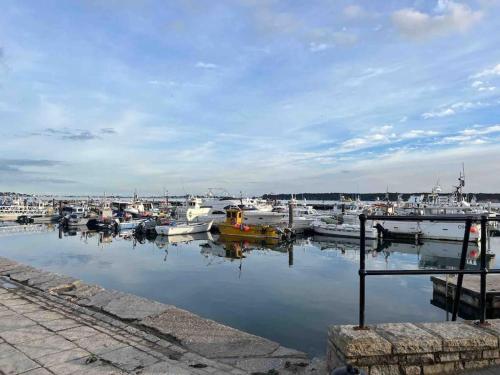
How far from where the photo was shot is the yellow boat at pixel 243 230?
112ft

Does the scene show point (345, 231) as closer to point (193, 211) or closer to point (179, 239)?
point (179, 239)

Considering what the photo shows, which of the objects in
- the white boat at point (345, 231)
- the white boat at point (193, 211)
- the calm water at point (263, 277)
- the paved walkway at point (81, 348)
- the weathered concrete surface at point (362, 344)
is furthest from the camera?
the white boat at point (193, 211)

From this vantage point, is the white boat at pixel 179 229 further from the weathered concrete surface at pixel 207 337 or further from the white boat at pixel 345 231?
the weathered concrete surface at pixel 207 337

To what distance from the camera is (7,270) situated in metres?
11.9

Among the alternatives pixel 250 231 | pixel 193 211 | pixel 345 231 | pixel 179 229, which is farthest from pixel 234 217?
pixel 193 211

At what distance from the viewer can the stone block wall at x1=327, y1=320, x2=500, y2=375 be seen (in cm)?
373

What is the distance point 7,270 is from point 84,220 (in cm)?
3932

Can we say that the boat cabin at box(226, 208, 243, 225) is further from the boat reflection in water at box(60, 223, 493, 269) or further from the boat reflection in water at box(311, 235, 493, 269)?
the boat reflection in water at box(311, 235, 493, 269)

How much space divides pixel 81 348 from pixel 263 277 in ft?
42.1

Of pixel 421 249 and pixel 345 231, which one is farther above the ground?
pixel 345 231

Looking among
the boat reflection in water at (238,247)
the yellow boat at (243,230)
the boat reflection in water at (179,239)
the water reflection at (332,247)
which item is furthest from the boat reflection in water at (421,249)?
the boat reflection in water at (179,239)

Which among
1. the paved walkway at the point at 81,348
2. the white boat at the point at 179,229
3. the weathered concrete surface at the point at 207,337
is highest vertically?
the paved walkway at the point at 81,348

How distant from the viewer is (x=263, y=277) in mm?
17734

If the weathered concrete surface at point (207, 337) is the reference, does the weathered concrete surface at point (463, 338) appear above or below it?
above
